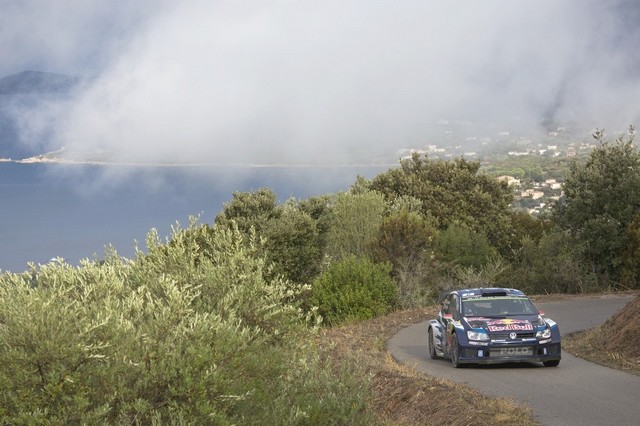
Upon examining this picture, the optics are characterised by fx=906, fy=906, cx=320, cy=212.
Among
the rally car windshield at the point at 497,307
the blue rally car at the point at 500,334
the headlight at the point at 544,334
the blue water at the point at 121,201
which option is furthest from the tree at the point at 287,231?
the headlight at the point at 544,334

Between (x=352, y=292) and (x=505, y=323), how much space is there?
1219 centimetres

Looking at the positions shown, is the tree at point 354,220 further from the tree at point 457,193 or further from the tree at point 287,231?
the tree at point 457,193

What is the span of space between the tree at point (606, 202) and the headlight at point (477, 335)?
68.5 feet

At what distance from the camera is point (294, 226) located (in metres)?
40.3

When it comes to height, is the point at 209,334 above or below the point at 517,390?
above

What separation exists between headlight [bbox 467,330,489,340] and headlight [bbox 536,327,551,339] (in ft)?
3.10

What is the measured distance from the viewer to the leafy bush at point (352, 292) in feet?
94.3

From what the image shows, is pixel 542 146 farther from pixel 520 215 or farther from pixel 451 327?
pixel 451 327

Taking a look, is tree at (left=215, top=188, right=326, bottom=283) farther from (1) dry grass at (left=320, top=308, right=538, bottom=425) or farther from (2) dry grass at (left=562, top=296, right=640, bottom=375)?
(1) dry grass at (left=320, top=308, right=538, bottom=425)

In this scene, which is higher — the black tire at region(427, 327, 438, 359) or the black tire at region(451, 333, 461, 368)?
the black tire at region(451, 333, 461, 368)

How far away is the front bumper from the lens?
55.3ft

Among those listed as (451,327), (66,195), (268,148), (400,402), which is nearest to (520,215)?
(451,327)

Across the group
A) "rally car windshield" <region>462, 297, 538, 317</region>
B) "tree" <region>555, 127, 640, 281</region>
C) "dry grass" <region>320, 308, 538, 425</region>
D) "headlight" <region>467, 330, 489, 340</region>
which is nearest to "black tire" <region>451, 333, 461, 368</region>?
"headlight" <region>467, 330, 489, 340</region>

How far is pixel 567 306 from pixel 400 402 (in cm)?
1782
